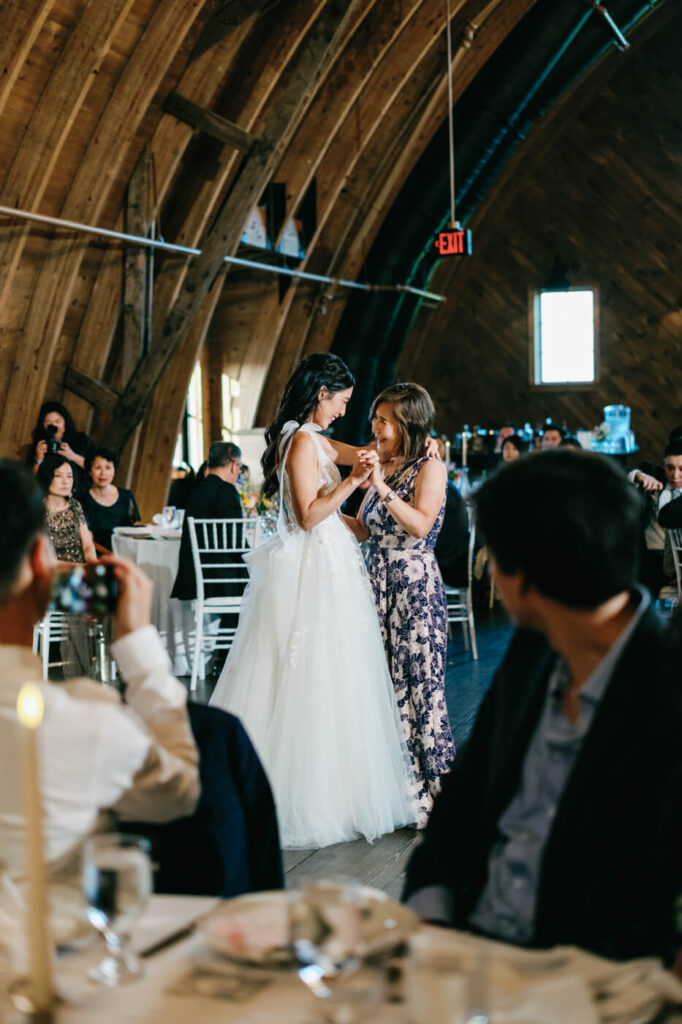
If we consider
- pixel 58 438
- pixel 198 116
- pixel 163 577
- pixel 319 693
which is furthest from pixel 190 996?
pixel 198 116

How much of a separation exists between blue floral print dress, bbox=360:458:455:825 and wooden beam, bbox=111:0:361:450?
4.99 metres

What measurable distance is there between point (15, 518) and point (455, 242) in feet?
28.4

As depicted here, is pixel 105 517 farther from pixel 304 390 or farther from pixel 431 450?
pixel 431 450

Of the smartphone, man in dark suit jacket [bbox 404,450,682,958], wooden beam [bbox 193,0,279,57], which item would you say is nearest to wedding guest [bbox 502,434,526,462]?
wooden beam [bbox 193,0,279,57]

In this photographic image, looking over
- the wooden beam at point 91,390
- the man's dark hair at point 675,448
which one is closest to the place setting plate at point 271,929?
the man's dark hair at point 675,448

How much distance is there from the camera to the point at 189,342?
9.58 metres

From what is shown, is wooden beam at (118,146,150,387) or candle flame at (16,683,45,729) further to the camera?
wooden beam at (118,146,150,387)

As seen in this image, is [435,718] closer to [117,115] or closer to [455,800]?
[455,800]

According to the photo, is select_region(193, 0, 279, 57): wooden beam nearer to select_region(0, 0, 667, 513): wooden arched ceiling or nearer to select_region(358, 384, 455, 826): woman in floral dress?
select_region(0, 0, 667, 513): wooden arched ceiling

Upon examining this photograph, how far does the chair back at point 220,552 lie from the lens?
6465mm

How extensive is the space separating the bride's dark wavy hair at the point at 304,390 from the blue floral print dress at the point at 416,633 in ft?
1.26

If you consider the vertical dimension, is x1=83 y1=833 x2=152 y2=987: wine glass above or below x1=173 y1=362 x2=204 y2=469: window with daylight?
below

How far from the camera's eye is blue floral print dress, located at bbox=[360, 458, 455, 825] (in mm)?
4039

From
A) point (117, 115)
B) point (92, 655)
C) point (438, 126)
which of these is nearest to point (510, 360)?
point (438, 126)
